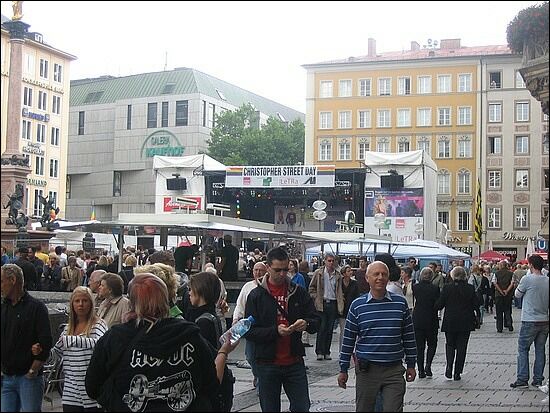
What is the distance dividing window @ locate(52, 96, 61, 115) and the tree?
3654cm

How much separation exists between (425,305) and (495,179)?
117ft

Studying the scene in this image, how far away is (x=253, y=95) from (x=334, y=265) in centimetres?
7640

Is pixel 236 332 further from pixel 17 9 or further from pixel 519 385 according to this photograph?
pixel 519 385

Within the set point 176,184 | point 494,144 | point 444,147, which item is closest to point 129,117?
point 444,147

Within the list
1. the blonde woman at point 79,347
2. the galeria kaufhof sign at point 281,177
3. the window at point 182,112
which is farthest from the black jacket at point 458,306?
the window at point 182,112

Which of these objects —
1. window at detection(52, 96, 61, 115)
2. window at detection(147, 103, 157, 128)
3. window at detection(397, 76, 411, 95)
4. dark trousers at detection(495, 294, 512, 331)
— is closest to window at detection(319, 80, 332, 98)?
window at detection(397, 76, 411, 95)

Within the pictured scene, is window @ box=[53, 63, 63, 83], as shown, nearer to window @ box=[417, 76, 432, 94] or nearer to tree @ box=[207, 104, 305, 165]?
window @ box=[417, 76, 432, 94]

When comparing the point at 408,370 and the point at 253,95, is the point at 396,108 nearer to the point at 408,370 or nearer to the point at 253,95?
the point at 253,95

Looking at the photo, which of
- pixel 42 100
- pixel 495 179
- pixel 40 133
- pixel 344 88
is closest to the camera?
pixel 40 133

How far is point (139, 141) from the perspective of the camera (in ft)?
240

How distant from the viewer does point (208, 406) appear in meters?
5.32

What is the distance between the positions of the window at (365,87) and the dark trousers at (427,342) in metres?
58.4

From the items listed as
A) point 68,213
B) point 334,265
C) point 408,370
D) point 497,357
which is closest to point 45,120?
point 334,265

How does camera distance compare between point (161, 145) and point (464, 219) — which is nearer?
point (464, 219)
